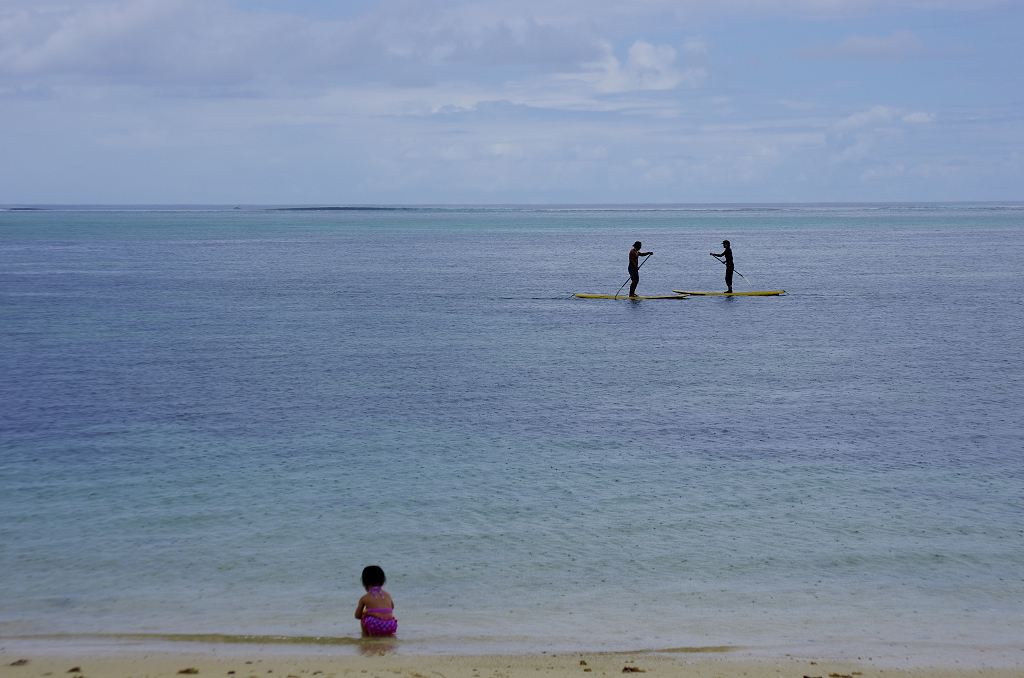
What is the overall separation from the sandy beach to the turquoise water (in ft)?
1.41

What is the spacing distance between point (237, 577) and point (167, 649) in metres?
1.73

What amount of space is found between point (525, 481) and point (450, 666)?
17.7ft

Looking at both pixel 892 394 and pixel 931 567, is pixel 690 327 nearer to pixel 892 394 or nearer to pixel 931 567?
pixel 892 394

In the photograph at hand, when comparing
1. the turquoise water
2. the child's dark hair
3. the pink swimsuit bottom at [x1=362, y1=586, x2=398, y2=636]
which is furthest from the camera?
the turquoise water

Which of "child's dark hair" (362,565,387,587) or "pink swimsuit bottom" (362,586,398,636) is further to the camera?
"child's dark hair" (362,565,387,587)

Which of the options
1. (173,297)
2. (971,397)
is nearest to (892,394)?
(971,397)

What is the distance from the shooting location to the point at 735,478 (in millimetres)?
13086

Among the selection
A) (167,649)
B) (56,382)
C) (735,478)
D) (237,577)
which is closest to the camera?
(167,649)

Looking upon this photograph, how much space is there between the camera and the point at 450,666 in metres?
7.78

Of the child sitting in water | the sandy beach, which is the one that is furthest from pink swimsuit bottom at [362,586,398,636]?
the sandy beach

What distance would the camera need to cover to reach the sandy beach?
24.8 feet

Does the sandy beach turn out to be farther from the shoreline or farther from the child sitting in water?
the child sitting in water

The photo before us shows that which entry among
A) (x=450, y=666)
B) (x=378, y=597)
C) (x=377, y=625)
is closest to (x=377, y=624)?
(x=377, y=625)

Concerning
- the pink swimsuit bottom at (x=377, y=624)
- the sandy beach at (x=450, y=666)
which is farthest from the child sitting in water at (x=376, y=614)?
Result: the sandy beach at (x=450, y=666)
